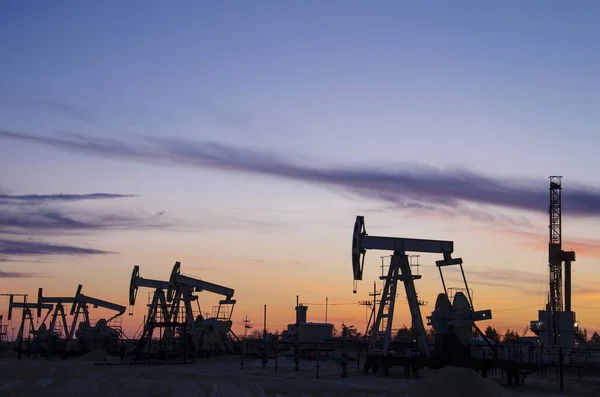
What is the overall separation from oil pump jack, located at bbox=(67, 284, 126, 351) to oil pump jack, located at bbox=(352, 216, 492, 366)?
140 feet

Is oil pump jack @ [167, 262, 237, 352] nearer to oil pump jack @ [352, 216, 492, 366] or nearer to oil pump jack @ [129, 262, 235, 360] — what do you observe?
oil pump jack @ [129, 262, 235, 360]

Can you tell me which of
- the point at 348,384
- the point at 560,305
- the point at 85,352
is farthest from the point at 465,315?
the point at 560,305

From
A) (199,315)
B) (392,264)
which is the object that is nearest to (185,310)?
Result: (199,315)

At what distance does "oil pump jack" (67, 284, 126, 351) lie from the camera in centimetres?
7506

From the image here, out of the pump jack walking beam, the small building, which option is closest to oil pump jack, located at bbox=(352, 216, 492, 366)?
the pump jack walking beam

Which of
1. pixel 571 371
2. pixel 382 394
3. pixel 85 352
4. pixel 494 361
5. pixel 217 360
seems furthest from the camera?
pixel 85 352

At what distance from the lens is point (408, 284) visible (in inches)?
1558

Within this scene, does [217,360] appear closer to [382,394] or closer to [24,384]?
[24,384]

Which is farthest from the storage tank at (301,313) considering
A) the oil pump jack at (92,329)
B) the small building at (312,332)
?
the oil pump jack at (92,329)

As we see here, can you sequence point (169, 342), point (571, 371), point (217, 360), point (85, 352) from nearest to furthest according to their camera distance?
point (571, 371) < point (217, 360) < point (169, 342) < point (85, 352)

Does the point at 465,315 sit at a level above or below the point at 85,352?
above

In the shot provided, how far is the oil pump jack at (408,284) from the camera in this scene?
38.1 metres

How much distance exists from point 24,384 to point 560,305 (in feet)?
222

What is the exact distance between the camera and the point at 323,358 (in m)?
59.0
